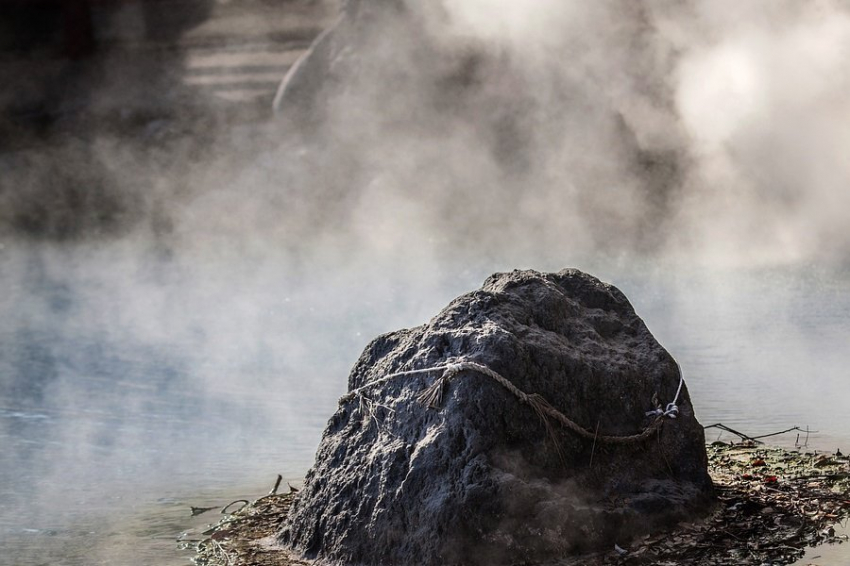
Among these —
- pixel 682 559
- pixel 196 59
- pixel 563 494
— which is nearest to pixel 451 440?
pixel 563 494

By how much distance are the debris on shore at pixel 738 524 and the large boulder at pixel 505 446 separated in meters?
0.08

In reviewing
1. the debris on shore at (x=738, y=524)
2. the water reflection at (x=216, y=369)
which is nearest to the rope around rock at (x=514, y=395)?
the debris on shore at (x=738, y=524)

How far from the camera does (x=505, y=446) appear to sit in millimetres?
3209

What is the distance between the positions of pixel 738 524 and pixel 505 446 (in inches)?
30.8

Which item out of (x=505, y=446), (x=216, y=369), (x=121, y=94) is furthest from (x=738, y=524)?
(x=121, y=94)

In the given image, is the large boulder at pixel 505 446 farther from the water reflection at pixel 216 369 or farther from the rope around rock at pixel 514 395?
the water reflection at pixel 216 369

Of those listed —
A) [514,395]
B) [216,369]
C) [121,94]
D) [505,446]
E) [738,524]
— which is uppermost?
[121,94]

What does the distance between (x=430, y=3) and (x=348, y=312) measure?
6734 millimetres

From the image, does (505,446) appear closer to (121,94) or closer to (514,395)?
(514,395)

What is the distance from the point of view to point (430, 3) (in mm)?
13328

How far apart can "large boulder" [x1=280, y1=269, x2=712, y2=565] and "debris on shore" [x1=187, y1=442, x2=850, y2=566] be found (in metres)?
0.08

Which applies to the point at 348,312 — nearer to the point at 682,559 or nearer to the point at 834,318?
the point at 834,318

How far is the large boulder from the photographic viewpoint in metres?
3.10

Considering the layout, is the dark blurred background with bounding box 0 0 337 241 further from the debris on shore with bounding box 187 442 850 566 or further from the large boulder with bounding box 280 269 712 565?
the large boulder with bounding box 280 269 712 565
